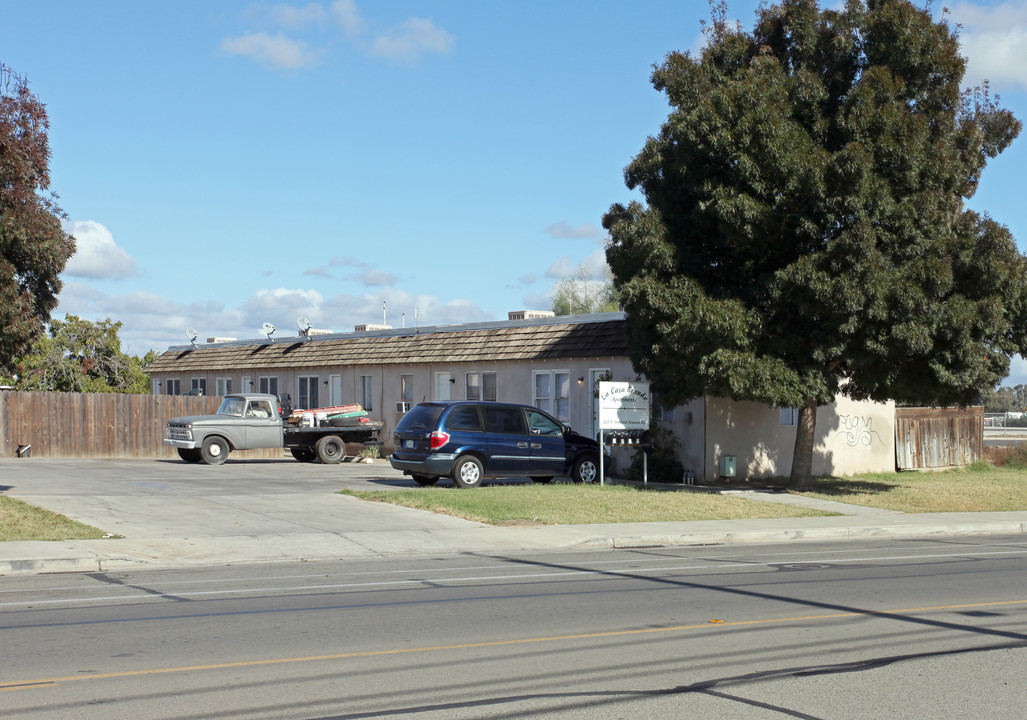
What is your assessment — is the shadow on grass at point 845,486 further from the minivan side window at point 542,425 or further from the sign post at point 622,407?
the minivan side window at point 542,425

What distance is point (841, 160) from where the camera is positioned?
19.7 meters

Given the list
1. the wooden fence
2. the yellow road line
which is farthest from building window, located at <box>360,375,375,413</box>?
the yellow road line

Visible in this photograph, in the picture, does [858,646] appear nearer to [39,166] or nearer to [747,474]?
[39,166]

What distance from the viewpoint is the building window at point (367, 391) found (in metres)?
35.1

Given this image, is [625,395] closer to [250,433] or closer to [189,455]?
[250,433]

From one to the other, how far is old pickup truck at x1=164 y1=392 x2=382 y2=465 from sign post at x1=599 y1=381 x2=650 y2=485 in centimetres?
1077

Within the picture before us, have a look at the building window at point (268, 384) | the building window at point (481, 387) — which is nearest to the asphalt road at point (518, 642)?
the building window at point (481, 387)

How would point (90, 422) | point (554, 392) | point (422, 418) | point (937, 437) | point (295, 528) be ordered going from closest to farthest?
point (295, 528)
point (422, 418)
point (554, 392)
point (937, 437)
point (90, 422)

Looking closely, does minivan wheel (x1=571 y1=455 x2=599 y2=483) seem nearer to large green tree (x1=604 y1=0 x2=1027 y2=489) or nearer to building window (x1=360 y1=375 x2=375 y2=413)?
large green tree (x1=604 y1=0 x2=1027 y2=489)

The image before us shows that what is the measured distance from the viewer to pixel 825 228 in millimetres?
20531

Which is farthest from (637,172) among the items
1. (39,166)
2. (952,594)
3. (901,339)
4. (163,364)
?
(163,364)

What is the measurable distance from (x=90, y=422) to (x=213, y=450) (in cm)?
679

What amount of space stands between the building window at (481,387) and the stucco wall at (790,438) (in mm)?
7579

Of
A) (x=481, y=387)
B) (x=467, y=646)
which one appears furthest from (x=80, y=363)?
(x=467, y=646)
